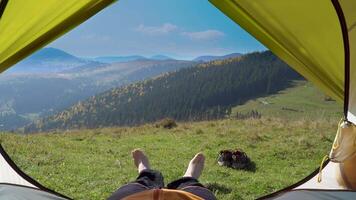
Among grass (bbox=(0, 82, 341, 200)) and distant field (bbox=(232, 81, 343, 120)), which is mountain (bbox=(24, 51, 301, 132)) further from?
→ grass (bbox=(0, 82, 341, 200))

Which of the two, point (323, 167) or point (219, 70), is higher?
point (219, 70)

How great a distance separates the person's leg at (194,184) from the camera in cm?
223

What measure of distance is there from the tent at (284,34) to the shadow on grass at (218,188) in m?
1.36

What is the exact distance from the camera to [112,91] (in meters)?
40.3

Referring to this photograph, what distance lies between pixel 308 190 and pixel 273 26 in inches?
38.5

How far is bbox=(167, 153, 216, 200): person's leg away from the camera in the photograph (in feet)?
7.33

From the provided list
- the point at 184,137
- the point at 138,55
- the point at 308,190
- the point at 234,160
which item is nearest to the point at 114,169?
the point at 234,160

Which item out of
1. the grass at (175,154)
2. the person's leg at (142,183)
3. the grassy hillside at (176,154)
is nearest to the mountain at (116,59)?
the grass at (175,154)

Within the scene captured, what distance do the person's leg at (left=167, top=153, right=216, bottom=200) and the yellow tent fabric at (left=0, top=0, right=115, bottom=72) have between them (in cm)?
111

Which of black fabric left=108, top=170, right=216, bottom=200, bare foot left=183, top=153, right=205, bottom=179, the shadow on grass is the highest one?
bare foot left=183, top=153, right=205, bottom=179

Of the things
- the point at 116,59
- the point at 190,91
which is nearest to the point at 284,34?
the point at 190,91

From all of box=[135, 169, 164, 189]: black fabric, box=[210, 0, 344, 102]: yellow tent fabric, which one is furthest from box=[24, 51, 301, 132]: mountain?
box=[135, 169, 164, 189]: black fabric

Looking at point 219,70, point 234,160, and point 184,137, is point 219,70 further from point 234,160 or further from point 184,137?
point 234,160

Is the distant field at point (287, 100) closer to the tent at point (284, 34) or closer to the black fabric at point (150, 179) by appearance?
the tent at point (284, 34)
